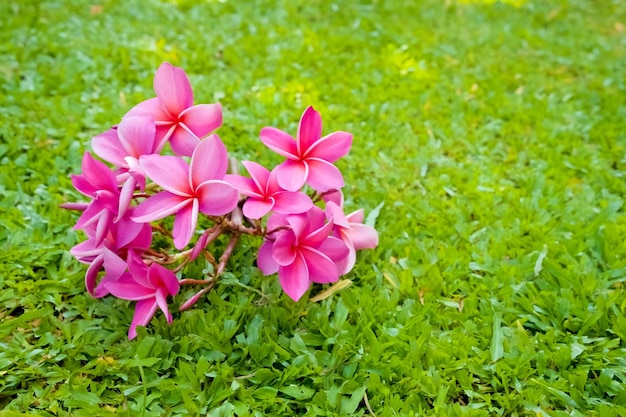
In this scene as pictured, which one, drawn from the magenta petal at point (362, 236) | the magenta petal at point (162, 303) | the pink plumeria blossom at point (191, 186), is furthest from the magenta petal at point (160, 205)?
the magenta petal at point (362, 236)

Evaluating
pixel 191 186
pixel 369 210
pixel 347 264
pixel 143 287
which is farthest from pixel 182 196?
pixel 369 210

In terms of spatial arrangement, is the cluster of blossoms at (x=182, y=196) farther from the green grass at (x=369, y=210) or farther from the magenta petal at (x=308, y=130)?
the green grass at (x=369, y=210)

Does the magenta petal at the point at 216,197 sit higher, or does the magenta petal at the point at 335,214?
the magenta petal at the point at 216,197

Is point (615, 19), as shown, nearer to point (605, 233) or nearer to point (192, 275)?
point (605, 233)

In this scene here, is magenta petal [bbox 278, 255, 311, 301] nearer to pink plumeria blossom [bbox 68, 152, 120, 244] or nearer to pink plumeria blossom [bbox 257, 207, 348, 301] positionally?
pink plumeria blossom [bbox 257, 207, 348, 301]

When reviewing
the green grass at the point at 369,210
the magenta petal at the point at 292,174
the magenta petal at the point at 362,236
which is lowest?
the green grass at the point at 369,210

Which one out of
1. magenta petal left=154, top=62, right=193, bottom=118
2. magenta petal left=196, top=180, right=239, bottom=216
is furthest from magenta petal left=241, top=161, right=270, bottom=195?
magenta petal left=154, top=62, right=193, bottom=118

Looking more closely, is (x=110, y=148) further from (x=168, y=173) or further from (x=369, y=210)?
(x=369, y=210)
